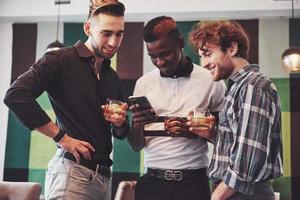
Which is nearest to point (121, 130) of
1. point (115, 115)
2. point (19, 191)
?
point (115, 115)

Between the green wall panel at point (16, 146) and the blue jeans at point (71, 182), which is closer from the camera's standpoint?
the blue jeans at point (71, 182)

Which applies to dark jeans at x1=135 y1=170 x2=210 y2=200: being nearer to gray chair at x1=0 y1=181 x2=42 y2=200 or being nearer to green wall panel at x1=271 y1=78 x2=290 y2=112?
gray chair at x1=0 y1=181 x2=42 y2=200

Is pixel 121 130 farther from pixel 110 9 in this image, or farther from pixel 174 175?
pixel 110 9

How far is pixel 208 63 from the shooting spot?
1691mm

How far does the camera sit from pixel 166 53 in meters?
1.94

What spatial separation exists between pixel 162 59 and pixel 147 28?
0.17 metres

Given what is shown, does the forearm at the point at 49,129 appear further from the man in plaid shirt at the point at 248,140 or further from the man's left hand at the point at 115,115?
the man in plaid shirt at the point at 248,140

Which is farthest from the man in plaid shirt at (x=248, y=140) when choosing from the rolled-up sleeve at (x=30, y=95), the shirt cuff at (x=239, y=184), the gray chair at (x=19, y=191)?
the gray chair at (x=19, y=191)

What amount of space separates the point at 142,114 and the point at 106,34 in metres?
0.37

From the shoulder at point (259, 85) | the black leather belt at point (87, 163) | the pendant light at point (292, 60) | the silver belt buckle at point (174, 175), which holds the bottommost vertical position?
the silver belt buckle at point (174, 175)

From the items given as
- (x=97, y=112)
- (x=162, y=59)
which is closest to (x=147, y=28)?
(x=162, y=59)

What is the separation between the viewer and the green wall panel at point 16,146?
13.8ft

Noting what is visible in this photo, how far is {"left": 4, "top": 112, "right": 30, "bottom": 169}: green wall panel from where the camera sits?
13.8 feet

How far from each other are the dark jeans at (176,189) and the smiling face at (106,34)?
60 cm
